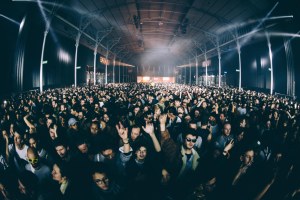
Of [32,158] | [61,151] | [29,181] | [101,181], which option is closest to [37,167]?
[32,158]

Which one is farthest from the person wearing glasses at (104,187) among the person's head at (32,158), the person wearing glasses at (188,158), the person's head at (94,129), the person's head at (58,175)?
the person's head at (94,129)

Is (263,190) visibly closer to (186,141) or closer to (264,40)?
(186,141)

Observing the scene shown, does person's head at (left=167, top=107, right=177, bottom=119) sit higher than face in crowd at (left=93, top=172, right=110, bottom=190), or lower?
higher

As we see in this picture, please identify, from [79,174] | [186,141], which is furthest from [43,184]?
[186,141]

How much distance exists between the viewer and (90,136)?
5.79 metres

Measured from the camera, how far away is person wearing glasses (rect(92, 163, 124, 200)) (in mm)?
3398

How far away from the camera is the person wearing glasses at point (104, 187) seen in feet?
11.1

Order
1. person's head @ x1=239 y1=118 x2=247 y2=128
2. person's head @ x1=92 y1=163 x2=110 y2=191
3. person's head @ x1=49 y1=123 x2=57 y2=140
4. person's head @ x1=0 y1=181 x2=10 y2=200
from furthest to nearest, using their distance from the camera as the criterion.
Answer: person's head @ x1=239 y1=118 x2=247 y2=128 < person's head @ x1=49 y1=123 x2=57 y2=140 < person's head @ x1=0 y1=181 x2=10 y2=200 < person's head @ x1=92 y1=163 x2=110 y2=191

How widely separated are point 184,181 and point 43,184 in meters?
2.44

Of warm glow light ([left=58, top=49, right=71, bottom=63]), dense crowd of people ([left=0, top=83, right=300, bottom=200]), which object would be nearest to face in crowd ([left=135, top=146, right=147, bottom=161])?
dense crowd of people ([left=0, top=83, right=300, bottom=200])

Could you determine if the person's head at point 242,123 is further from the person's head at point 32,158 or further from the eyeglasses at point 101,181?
the person's head at point 32,158

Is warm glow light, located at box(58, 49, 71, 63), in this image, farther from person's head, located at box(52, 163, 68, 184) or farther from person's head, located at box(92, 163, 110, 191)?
person's head, located at box(92, 163, 110, 191)

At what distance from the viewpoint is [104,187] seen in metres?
3.42

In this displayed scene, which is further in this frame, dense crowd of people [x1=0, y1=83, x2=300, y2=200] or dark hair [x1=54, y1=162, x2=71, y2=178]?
dark hair [x1=54, y1=162, x2=71, y2=178]
